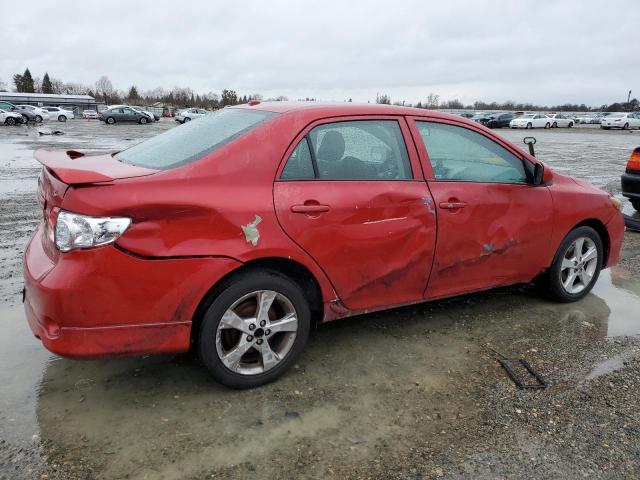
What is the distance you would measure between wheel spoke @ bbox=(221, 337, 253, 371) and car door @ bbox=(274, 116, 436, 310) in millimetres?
653

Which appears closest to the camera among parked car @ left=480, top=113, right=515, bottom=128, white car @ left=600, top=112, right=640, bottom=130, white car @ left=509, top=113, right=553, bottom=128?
white car @ left=600, top=112, right=640, bottom=130

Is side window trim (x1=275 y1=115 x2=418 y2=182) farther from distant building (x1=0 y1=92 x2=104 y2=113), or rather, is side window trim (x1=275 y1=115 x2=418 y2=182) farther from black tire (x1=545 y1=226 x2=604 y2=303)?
distant building (x1=0 y1=92 x2=104 y2=113)

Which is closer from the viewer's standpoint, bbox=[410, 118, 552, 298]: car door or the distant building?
bbox=[410, 118, 552, 298]: car door

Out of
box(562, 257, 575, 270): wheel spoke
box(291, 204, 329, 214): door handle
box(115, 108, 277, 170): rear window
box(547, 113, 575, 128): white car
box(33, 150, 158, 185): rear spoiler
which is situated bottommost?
box(562, 257, 575, 270): wheel spoke

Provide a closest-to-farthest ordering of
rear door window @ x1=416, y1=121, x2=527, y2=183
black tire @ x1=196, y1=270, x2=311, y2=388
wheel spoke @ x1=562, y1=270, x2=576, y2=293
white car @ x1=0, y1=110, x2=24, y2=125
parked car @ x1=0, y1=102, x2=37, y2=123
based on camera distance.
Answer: black tire @ x1=196, y1=270, x2=311, y2=388
rear door window @ x1=416, y1=121, x2=527, y2=183
wheel spoke @ x1=562, y1=270, x2=576, y2=293
white car @ x1=0, y1=110, x2=24, y2=125
parked car @ x1=0, y1=102, x2=37, y2=123

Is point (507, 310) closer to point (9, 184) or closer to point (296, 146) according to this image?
point (296, 146)

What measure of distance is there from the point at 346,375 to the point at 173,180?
1.63 metres

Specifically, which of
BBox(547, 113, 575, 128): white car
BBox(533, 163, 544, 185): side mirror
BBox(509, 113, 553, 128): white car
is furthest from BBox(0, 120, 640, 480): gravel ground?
BBox(547, 113, 575, 128): white car

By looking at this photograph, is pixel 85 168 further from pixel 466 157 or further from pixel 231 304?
pixel 466 157

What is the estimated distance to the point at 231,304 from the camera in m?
2.94

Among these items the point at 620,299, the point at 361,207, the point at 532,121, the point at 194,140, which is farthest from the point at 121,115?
the point at 361,207

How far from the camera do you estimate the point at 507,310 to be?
451 cm

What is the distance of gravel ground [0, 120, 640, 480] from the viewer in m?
2.56

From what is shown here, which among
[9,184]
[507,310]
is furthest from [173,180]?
[9,184]
